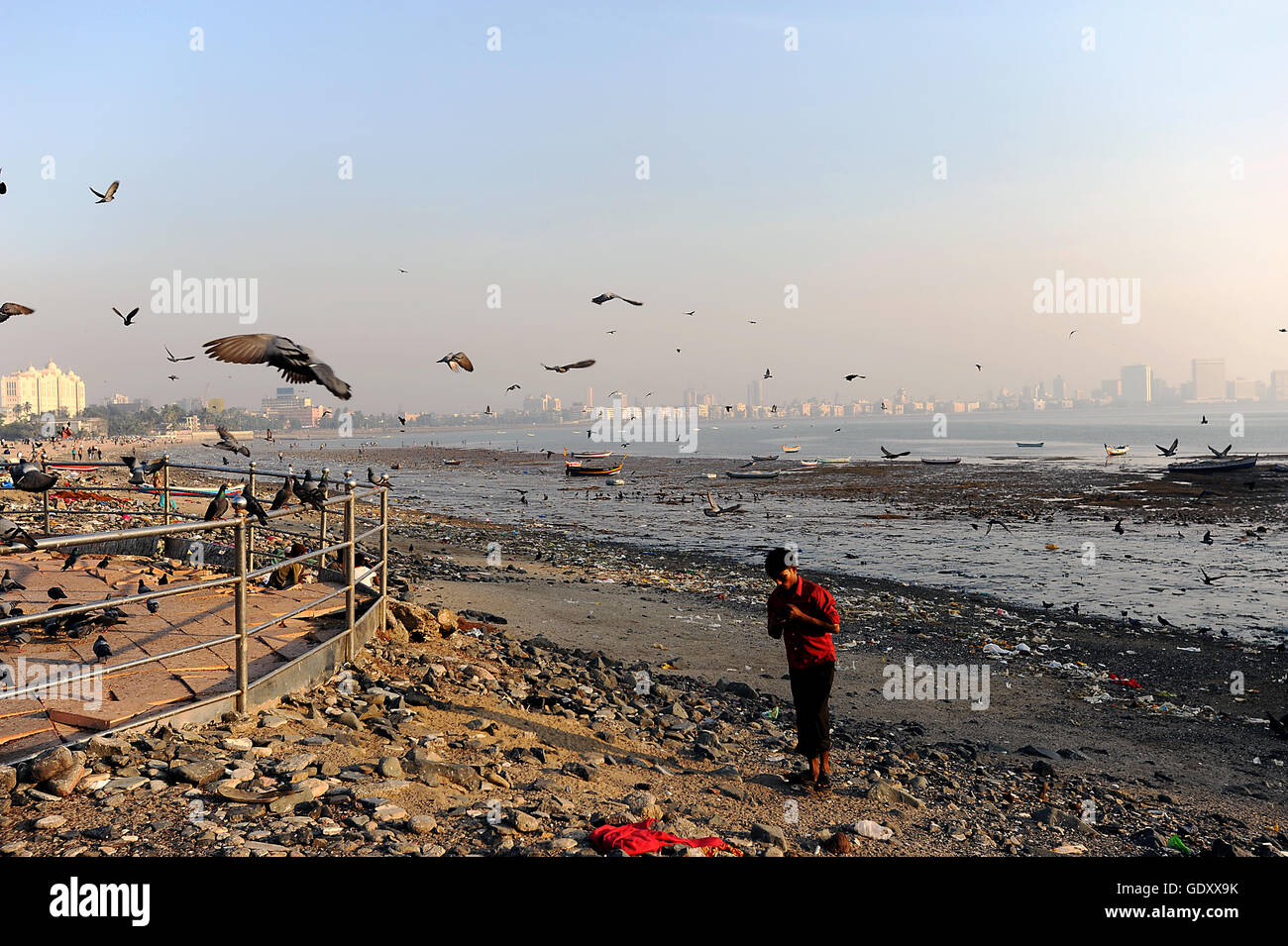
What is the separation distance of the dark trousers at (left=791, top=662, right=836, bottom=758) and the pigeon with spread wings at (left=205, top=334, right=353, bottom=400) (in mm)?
4078

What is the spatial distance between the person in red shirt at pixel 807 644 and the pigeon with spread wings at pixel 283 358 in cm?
364

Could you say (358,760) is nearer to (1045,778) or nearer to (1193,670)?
(1045,778)

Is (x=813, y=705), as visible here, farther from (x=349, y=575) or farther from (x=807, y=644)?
(x=349, y=575)

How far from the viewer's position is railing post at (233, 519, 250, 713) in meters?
4.71

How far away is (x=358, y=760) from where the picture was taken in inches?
181

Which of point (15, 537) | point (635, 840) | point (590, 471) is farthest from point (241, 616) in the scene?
point (590, 471)

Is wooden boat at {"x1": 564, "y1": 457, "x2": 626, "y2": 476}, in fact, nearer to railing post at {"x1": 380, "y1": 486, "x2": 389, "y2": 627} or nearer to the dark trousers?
railing post at {"x1": 380, "y1": 486, "x2": 389, "y2": 627}

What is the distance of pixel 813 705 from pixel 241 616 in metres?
3.76

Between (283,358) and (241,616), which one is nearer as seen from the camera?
(241,616)

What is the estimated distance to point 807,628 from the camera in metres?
5.29

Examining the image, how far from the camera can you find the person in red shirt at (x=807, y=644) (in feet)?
17.4
